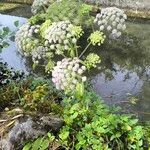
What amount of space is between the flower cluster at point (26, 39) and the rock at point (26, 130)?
72.3 inches

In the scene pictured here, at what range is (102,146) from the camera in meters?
3.65

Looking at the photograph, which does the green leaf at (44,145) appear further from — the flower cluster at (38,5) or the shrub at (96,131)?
the flower cluster at (38,5)

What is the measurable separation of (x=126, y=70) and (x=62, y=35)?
2.83ft

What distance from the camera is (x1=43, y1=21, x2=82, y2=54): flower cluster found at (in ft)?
17.0

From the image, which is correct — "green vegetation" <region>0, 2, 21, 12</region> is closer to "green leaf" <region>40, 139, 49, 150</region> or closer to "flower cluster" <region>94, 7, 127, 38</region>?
"flower cluster" <region>94, 7, 127, 38</region>

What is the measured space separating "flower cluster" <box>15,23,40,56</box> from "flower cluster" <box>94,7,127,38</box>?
2.65ft

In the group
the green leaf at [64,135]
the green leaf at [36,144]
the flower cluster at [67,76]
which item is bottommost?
the green leaf at [36,144]

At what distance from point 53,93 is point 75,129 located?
0.78 m

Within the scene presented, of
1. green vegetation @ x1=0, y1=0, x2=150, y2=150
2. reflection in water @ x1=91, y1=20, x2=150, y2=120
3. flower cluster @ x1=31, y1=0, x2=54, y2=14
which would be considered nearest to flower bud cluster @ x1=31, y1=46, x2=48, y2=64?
green vegetation @ x1=0, y1=0, x2=150, y2=150

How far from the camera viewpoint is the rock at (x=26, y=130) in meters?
3.72

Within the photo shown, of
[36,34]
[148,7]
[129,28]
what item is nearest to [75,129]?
[36,34]

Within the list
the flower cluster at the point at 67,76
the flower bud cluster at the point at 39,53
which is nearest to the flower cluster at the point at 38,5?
the flower bud cluster at the point at 39,53

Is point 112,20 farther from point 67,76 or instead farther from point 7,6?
point 7,6


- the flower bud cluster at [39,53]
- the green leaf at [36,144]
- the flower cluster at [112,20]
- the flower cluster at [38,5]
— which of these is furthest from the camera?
the flower cluster at [38,5]
